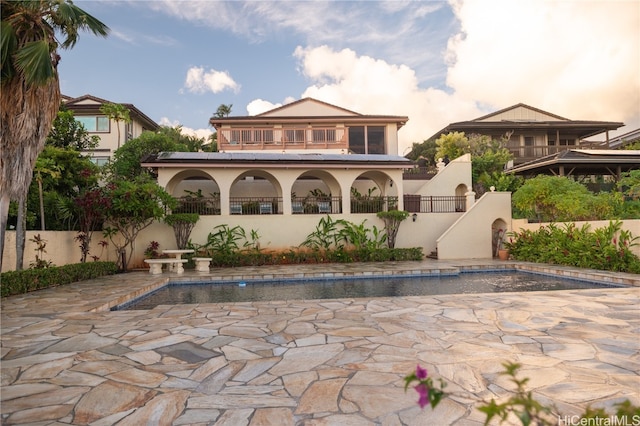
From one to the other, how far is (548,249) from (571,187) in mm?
3293

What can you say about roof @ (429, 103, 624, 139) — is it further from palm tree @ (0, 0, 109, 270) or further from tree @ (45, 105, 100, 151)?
palm tree @ (0, 0, 109, 270)

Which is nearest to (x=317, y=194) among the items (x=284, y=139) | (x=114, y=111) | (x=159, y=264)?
(x=284, y=139)

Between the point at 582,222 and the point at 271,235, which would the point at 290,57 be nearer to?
the point at 271,235

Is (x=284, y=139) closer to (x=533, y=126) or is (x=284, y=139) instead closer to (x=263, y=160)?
(x=263, y=160)

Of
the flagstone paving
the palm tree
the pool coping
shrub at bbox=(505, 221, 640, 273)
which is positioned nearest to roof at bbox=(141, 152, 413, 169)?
the pool coping

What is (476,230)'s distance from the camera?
1694cm

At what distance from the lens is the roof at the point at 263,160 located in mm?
16062

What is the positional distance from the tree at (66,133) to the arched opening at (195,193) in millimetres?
4352

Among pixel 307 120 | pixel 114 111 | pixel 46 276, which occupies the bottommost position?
pixel 46 276

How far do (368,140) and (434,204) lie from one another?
27.8 feet

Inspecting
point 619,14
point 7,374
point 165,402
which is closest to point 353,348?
point 165,402

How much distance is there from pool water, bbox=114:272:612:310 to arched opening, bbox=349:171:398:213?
6.36 metres

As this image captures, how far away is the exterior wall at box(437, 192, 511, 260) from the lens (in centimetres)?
1677

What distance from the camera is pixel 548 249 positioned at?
1381 cm
